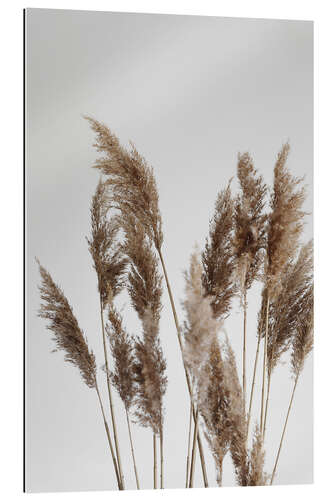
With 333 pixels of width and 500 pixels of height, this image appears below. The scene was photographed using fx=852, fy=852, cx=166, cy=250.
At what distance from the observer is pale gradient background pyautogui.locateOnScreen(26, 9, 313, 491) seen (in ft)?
11.8

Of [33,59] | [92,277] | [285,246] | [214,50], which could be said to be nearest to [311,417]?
[285,246]

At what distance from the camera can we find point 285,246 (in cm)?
377

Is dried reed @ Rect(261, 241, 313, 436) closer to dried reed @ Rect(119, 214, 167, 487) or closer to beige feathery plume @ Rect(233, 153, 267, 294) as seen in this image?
beige feathery plume @ Rect(233, 153, 267, 294)

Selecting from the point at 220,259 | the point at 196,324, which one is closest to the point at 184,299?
the point at 196,324

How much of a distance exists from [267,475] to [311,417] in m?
0.33

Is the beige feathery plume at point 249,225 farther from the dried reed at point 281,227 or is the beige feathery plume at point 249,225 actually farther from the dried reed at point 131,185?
the dried reed at point 131,185

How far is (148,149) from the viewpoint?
3756mm

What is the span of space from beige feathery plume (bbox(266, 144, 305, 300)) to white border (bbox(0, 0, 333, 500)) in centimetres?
14

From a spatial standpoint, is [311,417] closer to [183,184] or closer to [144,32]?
[183,184]

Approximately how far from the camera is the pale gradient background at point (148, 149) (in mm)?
3607

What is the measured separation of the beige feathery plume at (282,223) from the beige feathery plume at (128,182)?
502 millimetres
